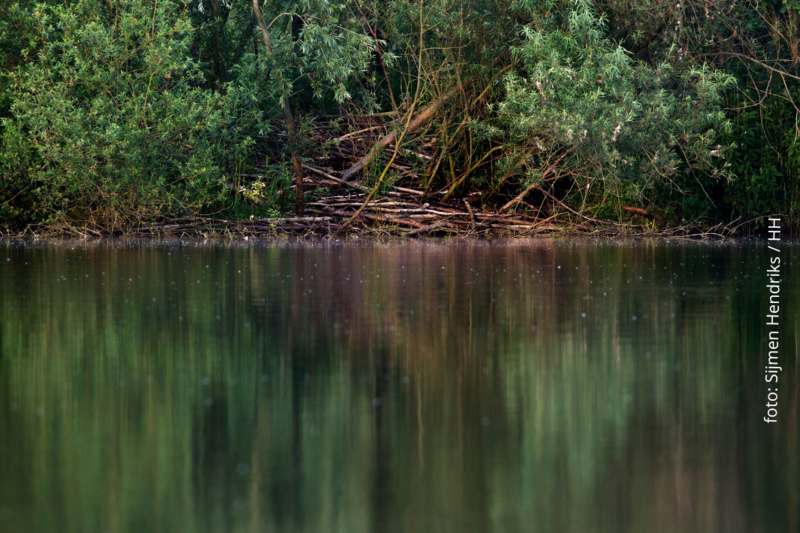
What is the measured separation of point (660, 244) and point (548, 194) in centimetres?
337

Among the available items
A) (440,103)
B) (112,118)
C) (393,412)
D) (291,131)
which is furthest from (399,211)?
(393,412)

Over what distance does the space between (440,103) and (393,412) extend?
1757 cm

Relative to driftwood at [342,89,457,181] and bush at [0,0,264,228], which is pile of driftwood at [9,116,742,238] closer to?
driftwood at [342,89,457,181]

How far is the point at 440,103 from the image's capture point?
72.4 feet

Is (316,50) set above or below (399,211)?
above

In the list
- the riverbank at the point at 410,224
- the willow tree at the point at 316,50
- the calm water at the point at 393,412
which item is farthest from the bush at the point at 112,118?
the calm water at the point at 393,412

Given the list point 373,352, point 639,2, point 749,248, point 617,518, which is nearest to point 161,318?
point 373,352

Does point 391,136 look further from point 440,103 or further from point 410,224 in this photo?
point 410,224

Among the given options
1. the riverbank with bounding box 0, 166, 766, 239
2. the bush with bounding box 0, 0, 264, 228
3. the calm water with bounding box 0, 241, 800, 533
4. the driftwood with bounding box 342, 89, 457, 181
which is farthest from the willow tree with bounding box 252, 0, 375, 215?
the calm water with bounding box 0, 241, 800, 533

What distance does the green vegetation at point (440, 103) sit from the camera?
1917 cm

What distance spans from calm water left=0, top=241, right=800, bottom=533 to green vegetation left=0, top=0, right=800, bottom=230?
9241 millimetres

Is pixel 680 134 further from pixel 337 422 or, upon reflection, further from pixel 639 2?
pixel 337 422

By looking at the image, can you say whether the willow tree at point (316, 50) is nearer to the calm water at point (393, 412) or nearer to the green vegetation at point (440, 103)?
the green vegetation at point (440, 103)

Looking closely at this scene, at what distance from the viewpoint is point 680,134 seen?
1995cm
